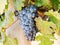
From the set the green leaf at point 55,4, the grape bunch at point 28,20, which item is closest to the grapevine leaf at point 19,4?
the grape bunch at point 28,20

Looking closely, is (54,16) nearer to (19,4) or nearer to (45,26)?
(45,26)

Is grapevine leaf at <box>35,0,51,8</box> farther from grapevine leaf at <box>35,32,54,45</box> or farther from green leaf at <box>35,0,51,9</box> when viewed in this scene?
grapevine leaf at <box>35,32,54,45</box>

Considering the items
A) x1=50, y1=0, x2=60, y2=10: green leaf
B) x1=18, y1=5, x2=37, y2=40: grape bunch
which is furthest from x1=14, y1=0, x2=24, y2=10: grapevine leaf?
x1=50, y1=0, x2=60, y2=10: green leaf

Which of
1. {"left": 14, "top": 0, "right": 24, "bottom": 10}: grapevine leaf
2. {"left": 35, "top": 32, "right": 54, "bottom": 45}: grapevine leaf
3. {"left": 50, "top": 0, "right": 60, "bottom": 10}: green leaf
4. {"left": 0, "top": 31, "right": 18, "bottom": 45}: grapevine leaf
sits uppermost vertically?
{"left": 14, "top": 0, "right": 24, "bottom": 10}: grapevine leaf

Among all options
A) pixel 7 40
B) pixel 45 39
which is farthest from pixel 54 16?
pixel 7 40

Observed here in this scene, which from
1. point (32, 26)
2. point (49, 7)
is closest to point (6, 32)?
point (32, 26)

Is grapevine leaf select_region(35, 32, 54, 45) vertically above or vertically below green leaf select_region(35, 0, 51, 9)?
below

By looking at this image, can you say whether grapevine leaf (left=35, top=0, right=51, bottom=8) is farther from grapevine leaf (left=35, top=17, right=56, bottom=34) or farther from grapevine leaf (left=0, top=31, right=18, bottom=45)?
grapevine leaf (left=0, top=31, right=18, bottom=45)
